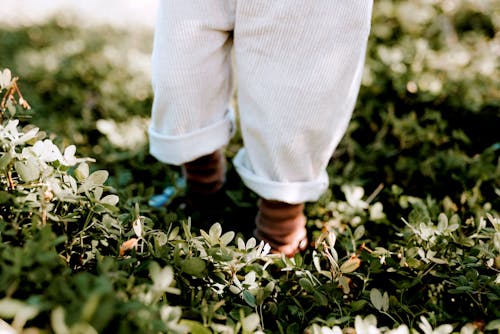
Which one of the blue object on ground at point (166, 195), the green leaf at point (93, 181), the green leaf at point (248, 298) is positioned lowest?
the blue object on ground at point (166, 195)

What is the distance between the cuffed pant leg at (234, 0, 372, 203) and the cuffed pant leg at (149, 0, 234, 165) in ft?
0.28

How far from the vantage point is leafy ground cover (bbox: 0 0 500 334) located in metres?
0.82

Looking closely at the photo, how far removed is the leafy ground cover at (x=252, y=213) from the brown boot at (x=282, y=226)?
0.06m

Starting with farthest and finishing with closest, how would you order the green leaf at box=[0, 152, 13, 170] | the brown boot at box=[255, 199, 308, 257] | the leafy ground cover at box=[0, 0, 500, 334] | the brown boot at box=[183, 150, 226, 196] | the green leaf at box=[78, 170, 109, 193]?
the brown boot at box=[183, 150, 226, 196] < the brown boot at box=[255, 199, 308, 257] < the green leaf at box=[78, 170, 109, 193] < the green leaf at box=[0, 152, 13, 170] < the leafy ground cover at box=[0, 0, 500, 334]

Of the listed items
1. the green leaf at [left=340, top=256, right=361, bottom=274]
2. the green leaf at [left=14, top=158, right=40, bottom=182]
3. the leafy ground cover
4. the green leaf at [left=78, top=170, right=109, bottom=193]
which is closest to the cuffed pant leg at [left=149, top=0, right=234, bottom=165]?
the leafy ground cover

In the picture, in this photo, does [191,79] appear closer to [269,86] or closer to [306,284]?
[269,86]

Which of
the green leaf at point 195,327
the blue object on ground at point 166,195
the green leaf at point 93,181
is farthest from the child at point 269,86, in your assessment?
the green leaf at point 195,327

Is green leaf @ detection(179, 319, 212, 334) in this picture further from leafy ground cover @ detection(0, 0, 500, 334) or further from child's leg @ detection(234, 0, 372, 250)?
child's leg @ detection(234, 0, 372, 250)

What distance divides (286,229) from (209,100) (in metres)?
0.46

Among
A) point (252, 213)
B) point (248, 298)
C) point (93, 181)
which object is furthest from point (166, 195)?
point (248, 298)

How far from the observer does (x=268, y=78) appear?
48.4 inches

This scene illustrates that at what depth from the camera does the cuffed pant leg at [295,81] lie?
1163 millimetres

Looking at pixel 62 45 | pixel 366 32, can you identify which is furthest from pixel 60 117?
pixel 366 32

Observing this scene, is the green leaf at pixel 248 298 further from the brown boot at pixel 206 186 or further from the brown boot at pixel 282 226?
the brown boot at pixel 206 186
